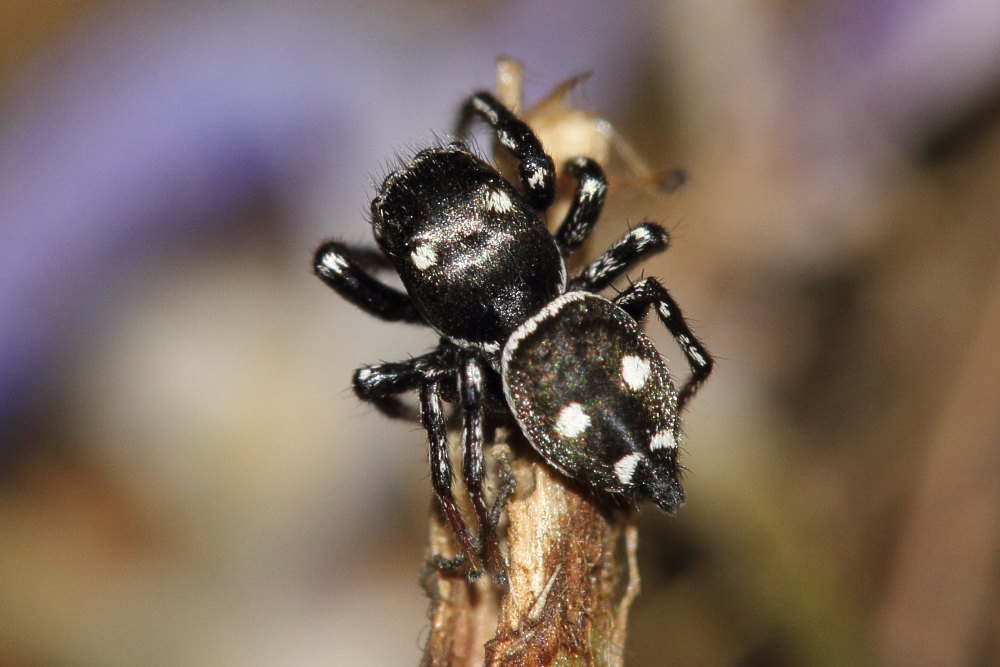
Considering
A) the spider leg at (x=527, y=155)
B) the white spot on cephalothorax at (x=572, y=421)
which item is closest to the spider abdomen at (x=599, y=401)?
the white spot on cephalothorax at (x=572, y=421)

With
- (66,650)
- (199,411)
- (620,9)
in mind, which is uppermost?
(620,9)

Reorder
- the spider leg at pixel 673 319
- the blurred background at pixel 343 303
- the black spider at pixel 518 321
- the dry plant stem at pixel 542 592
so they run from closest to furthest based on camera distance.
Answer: the dry plant stem at pixel 542 592 < the black spider at pixel 518 321 < the spider leg at pixel 673 319 < the blurred background at pixel 343 303

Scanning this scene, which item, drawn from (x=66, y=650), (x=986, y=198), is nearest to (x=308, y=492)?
(x=66, y=650)

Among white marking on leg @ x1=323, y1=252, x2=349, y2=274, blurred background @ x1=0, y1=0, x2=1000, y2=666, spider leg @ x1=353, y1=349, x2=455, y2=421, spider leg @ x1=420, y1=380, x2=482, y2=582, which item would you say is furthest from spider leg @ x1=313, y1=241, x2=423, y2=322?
blurred background @ x1=0, y1=0, x2=1000, y2=666

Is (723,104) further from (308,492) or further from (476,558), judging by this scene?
(476,558)

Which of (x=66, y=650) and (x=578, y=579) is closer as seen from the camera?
(x=578, y=579)

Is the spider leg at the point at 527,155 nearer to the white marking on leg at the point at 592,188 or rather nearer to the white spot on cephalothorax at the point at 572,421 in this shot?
the white marking on leg at the point at 592,188

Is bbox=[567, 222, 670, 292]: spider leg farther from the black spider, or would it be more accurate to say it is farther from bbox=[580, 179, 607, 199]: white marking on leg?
bbox=[580, 179, 607, 199]: white marking on leg
